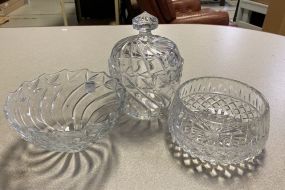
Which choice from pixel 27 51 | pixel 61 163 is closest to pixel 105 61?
pixel 27 51

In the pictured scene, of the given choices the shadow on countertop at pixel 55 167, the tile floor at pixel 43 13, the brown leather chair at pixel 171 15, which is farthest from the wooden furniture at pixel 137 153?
the tile floor at pixel 43 13

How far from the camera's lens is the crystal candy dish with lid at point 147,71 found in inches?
20.4

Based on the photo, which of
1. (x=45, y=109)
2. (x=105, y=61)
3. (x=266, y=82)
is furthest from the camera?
(x=105, y=61)

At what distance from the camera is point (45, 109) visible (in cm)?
51

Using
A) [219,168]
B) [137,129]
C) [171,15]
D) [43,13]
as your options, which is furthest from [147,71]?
[43,13]

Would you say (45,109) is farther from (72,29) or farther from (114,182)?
(72,29)

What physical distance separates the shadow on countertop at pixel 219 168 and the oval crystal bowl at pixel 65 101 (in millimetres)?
129

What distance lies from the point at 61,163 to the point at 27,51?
1.52 ft

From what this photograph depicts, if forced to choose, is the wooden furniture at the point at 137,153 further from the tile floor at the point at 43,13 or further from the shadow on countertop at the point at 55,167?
the tile floor at the point at 43,13

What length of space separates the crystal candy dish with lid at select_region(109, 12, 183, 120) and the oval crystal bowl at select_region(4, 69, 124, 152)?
0.04m

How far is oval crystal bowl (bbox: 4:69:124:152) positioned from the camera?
0.47m

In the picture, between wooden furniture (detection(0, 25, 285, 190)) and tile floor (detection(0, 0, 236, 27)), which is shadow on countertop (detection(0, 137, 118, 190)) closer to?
wooden furniture (detection(0, 25, 285, 190))

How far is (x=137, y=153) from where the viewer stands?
44 cm

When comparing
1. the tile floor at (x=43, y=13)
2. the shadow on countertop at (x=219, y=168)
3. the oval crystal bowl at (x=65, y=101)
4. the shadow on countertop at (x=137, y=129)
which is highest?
the oval crystal bowl at (x=65, y=101)
